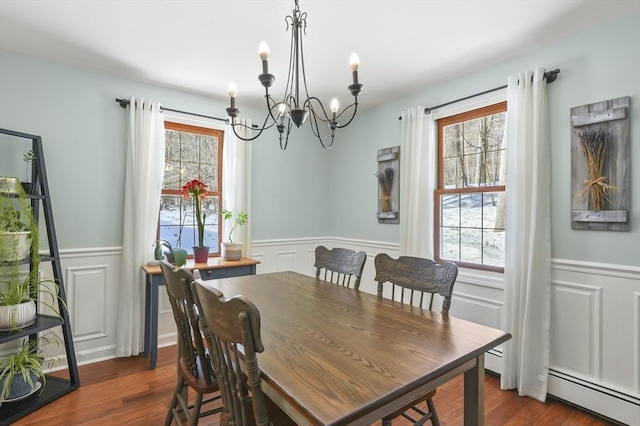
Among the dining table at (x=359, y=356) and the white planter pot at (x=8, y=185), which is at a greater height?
the white planter pot at (x=8, y=185)

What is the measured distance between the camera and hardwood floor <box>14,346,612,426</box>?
2.08 meters

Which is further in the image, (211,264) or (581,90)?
(211,264)

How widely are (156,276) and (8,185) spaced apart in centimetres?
118

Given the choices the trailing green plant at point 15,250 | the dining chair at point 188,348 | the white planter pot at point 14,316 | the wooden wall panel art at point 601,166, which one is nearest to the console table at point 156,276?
the trailing green plant at point 15,250

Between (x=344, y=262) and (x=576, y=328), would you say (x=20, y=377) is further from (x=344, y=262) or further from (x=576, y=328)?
(x=576, y=328)

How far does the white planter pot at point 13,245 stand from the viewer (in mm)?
2175

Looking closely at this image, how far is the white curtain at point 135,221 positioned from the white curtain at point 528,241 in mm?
3091

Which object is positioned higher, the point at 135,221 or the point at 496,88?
the point at 496,88

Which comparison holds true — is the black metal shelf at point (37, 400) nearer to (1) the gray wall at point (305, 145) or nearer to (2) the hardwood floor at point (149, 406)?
(2) the hardwood floor at point (149, 406)

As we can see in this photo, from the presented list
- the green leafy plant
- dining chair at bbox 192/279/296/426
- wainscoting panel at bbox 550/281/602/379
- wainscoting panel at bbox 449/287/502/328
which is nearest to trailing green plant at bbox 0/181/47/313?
the green leafy plant

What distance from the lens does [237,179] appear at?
3596 mm

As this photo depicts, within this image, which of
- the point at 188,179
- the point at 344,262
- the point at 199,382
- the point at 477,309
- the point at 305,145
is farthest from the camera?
the point at 305,145

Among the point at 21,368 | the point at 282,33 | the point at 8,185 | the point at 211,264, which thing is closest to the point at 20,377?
the point at 21,368

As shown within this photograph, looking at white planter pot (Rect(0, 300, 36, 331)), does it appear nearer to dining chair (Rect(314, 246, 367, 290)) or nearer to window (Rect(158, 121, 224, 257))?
window (Rect(158, 121, 224, 257))
